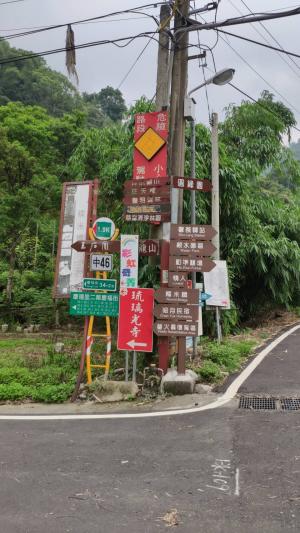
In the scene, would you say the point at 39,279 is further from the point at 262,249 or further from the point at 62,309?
the point at 262,249

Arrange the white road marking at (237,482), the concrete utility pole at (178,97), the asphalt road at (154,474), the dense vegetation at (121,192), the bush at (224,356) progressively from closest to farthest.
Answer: the asphalt road at (154,474), the white road marking at (237,482), the concrete utility pole at (178,97), the bush at (224,356), the dense vegetation at (121,192)

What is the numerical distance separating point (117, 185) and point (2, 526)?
9.33 m

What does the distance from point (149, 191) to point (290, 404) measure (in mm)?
3586

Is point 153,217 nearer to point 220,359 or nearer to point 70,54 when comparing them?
point 220,359

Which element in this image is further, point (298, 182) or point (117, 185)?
point (298, 182)

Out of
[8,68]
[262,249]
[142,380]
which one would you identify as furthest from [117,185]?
[8,68]

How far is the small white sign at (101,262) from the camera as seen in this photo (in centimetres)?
727

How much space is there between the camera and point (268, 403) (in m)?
5.99

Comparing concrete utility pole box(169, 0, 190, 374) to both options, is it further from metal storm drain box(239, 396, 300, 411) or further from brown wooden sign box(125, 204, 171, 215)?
metal storm drain box(239, 396, 300, 411)

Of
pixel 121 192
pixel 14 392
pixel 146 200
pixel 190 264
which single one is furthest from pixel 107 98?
pixel 14 392

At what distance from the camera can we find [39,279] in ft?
59.6

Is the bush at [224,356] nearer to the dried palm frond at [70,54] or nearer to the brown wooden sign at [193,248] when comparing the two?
the brown wooden sign at [193,248]

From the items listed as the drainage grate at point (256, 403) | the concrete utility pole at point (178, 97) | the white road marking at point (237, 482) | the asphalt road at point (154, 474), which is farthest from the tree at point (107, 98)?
the white road marking at point (237, 482)

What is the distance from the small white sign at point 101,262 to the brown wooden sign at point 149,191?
1.04 metres
